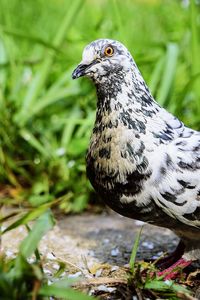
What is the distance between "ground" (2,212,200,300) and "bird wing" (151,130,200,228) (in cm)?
48

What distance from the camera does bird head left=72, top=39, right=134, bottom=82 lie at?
11.2 ft

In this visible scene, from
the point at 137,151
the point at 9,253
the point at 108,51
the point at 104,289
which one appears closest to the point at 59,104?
the point at 9,253

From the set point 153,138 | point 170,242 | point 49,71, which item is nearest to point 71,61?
point 49,71

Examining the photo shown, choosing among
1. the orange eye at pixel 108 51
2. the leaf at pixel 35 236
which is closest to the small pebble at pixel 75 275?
the leaf at pixel 35 236

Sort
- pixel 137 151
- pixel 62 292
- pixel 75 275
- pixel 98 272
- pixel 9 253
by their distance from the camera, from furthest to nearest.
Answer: pixel 9 253, pixel 98 272, pixel 75 275, pixel 137 151, pixel 62 292

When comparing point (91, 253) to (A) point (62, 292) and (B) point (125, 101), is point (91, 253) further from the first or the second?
(A) point (62, 292)

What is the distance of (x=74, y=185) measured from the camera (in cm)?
514

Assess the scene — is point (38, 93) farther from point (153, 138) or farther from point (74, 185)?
point (153, 138)

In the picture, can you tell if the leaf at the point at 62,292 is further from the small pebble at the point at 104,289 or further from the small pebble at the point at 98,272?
the small pebble at the point at 98,272

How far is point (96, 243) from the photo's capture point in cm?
438

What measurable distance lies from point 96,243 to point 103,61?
1446mm

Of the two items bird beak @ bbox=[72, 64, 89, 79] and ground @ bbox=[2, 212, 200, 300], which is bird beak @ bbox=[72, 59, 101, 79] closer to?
bird beak @ bbox=[72, 64, 89, 79]

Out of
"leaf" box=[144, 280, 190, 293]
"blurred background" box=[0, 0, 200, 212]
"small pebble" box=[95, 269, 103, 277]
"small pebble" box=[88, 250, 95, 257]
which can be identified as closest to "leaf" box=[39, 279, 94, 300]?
"leaf" box=[144, 280, 190, 293]

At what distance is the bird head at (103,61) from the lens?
134 inches
